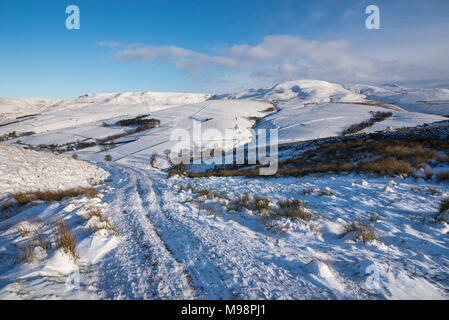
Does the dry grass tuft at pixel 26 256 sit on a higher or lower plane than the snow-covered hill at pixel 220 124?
lower

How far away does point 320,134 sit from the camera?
50.4 meters

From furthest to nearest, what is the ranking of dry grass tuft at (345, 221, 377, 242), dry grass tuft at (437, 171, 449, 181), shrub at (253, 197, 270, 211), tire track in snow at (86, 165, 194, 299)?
dry grass tuft at (437, 171, 449, 181)
shrub at (253, 197, 270, 211)
dry grass tuft at (345, 221, 377, 242)
tire track in snow at (86, 165, 194, 299)

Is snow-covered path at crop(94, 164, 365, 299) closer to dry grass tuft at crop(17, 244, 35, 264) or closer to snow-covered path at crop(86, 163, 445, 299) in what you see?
snow-covered path at crop(86, 163, 445, 299)

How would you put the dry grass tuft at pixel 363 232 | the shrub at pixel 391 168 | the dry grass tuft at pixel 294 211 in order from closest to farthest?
the dry grass tuft at pixel 363 232, the dry grass tuft at pixel 294 211, the shrub at pixel 391 168

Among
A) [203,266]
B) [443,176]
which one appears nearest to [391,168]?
[443,176]

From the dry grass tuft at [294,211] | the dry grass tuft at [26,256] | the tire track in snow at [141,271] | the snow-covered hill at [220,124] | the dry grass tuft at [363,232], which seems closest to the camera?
the tire track in snow at [141,271]

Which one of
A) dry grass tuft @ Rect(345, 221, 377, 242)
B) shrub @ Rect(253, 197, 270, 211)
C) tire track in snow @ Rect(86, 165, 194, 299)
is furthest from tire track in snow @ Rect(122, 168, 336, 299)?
dry grass tuft @ Rect(345, 221, 377, 242)

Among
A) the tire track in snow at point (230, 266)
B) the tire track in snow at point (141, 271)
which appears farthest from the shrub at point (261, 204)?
the tire track in snow at point (141, 271)

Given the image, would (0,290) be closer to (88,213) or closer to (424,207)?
(88,213)

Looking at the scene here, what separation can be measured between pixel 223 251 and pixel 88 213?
161 inches

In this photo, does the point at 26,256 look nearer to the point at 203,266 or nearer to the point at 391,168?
the point at 203,266

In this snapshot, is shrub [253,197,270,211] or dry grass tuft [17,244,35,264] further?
shrub [253,197,270,211]

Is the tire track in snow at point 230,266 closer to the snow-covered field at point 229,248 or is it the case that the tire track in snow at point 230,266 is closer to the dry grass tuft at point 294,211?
the snow-covered field at point 229,248

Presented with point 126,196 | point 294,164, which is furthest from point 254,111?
point 126,196
